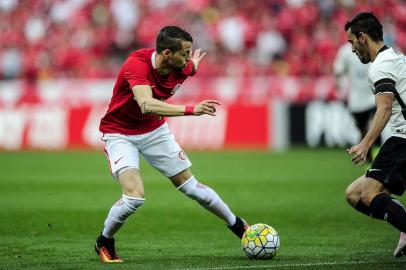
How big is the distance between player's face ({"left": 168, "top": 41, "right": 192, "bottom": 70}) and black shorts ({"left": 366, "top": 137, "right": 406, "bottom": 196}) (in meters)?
1.94

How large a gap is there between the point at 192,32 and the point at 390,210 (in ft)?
63.4

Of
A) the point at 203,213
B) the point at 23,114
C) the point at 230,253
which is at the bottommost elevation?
the point at 23,114

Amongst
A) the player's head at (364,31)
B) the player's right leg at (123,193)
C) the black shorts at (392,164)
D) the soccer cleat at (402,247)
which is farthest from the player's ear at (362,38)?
the player's right leg at (123,193)

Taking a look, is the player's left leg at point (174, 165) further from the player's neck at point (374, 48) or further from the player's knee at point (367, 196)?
the player's neck at point (374, 48)

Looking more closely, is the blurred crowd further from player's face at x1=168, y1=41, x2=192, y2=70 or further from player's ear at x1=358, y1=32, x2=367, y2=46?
player's ear at x1=358, y1=32, x2=367, y2=46

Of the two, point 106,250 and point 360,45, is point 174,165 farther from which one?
point 360,45

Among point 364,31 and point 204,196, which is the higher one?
point 364,31

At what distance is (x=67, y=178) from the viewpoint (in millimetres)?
16750

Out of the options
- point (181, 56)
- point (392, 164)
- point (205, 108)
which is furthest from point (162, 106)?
point (392, 164)

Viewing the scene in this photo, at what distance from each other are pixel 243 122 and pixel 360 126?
8.63 m

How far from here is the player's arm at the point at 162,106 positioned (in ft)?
23.6

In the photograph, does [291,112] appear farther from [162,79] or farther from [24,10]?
[162,79]

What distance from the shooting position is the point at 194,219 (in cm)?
1123

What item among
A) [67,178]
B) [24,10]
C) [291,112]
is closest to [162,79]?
[67,178]
